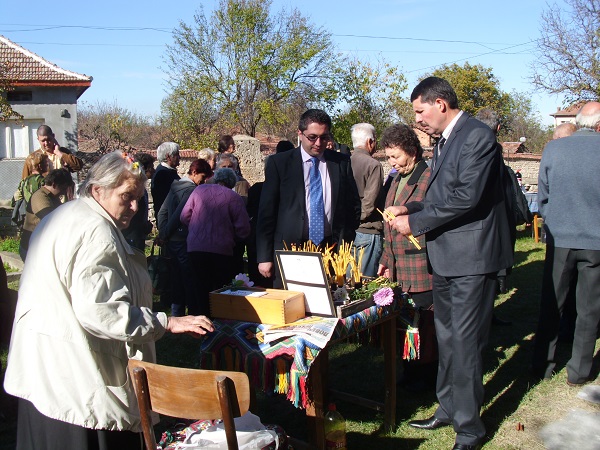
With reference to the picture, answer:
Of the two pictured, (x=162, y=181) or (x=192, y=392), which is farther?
(x=162, y=181)

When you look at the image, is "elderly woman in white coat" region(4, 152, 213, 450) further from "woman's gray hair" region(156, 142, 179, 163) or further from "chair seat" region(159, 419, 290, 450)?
"woman's gray hair" region(156, 142, 179, 163)

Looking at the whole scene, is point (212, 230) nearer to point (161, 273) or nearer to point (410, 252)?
point (161, 273)

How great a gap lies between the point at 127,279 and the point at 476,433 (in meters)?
2.22

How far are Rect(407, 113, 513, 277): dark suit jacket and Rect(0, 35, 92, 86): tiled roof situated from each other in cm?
1765

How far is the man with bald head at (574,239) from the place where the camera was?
4449mm

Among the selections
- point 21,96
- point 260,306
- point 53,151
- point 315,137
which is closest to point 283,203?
point 315,137

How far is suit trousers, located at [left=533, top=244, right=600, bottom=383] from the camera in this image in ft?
15.0

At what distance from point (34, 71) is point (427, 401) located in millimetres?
19055

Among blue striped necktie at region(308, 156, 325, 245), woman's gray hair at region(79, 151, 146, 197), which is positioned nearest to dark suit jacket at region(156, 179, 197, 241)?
blue striped necktie at region(308, 156, 325, 245)

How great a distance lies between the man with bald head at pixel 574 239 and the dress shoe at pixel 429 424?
1.31 m

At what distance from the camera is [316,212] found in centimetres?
428

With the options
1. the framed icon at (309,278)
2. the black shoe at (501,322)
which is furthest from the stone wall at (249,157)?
the framed icon at (309,278)

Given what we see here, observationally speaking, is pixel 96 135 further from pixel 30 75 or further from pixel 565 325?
pixel 565 325

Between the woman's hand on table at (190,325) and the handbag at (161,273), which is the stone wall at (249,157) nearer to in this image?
the handbag at (161,273)
